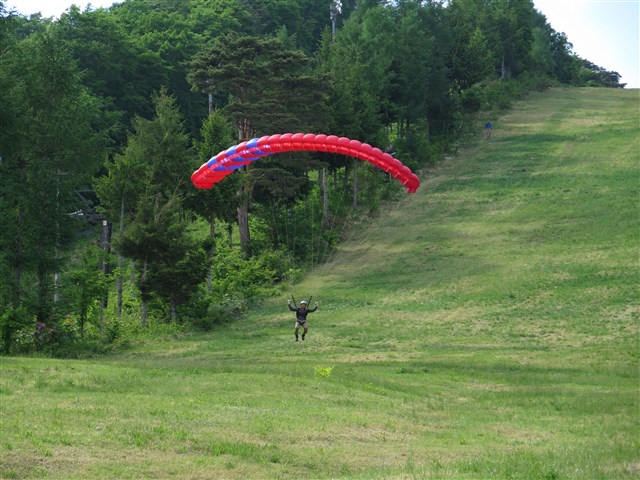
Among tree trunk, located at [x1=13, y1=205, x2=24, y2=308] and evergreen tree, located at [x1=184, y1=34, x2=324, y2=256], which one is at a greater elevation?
evergreen tree, located at [x1=184, y1=34, x2=324, y2=256]

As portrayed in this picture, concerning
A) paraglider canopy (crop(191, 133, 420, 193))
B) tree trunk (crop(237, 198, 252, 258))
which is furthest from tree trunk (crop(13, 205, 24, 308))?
tree trunk (crop(237, 198, 252, 258))

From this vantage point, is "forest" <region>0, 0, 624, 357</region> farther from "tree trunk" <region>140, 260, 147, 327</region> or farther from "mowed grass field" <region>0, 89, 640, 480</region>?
"mowed grass field" <region>0, 89, 640, 480</region>

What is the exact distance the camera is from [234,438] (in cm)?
1938

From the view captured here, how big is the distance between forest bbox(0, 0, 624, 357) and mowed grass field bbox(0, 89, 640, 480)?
315 cm

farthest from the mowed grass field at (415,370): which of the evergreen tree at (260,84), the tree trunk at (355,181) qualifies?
the evergreen tree at (260,84)

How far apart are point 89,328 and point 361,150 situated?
16980 mm

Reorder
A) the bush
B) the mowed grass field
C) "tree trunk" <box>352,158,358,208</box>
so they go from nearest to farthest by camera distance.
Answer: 1. the mowed grass field
2. the bush
3. "tree trunk" <box>352,158,358,208</box>

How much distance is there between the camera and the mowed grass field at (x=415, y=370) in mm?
18078

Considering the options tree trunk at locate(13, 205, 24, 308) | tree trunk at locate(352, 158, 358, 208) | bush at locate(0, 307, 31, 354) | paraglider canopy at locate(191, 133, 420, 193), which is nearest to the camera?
bush at locate(0, 307, 31, 354)

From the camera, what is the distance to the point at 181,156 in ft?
164

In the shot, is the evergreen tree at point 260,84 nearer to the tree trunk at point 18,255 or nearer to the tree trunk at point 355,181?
the tree trunk at point 355,181

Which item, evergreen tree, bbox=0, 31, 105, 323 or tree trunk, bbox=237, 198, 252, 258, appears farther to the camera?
tree trunk, bbox=237, 198, 252, 258

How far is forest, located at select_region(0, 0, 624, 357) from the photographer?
127 ft

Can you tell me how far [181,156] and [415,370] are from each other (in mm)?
21648
